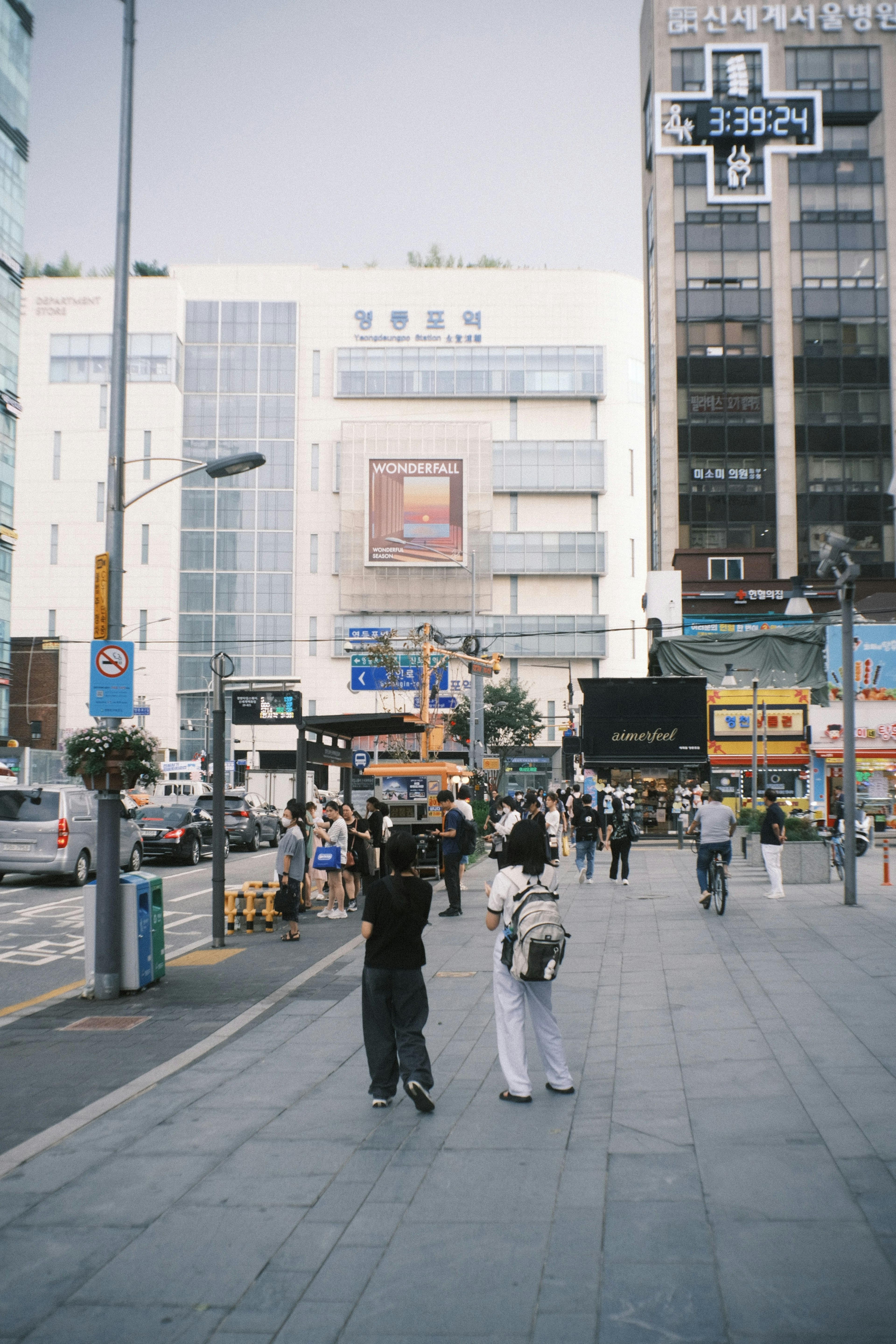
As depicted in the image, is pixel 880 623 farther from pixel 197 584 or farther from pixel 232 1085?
pixel 197 584

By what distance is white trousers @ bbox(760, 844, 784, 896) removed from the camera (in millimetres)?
18453

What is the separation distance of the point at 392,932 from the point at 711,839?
1052 centimetres

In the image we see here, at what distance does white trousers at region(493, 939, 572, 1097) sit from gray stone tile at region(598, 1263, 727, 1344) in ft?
8.28

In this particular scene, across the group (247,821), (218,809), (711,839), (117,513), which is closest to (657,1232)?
(117,513)

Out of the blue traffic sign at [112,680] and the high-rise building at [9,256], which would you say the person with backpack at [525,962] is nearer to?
the blue traffic sign at [112,680]

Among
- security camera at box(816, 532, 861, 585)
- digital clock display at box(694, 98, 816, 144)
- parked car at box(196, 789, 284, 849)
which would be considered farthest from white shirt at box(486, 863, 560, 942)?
digital clock display at box(694, 98, 816, 144)

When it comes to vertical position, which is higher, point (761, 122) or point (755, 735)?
point (761, 122)

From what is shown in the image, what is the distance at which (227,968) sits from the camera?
1306cm

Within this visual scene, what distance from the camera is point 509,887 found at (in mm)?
7336

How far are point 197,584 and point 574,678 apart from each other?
26.3m

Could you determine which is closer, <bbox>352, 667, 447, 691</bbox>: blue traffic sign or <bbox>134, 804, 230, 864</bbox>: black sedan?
<bbox>134, 804, 230, 864</bbox>: black sedan

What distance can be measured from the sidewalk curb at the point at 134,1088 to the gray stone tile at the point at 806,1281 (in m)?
3.58

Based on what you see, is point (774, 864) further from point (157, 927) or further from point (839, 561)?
point (157, 927)

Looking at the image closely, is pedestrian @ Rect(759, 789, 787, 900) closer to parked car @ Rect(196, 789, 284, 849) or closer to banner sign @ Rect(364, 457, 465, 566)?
parked car @ Rect(196, 789, 284, 849)
